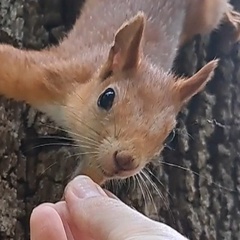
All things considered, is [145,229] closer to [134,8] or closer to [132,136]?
[132,136]

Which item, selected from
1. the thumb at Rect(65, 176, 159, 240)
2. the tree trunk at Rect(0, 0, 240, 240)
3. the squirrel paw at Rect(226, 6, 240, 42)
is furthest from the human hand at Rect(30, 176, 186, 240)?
the squirrel paw at Rect(226, 6, 240, 42)

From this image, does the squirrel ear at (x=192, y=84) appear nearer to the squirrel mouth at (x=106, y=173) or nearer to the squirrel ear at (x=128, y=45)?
the squirrel ear at (x=128, y=45)

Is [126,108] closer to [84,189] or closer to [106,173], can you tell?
[106,173]

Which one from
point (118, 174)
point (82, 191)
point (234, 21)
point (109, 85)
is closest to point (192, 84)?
point (109, 85)

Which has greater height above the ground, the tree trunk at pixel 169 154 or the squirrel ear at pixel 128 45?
the squirrel ear at pixel 128 45

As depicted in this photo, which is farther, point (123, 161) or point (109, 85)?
point (109, 85)

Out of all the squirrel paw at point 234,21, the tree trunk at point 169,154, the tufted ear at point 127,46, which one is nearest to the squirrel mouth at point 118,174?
the tree trunk at point 169,154

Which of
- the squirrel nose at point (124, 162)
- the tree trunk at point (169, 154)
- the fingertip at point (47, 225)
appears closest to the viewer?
the fingertip at point (47, 225)

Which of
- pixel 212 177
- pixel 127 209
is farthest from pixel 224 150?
pixel 127 209
